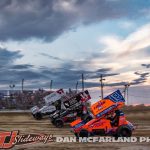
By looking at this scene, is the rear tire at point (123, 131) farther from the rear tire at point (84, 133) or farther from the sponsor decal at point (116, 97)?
the rear tire at point (84, 133)

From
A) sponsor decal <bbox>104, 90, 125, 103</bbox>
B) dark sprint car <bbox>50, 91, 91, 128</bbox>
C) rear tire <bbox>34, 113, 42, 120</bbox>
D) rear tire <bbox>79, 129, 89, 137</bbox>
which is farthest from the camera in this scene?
rear tire <bbox>34, 113, 42, 120</bbox>

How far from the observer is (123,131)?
75.5ft

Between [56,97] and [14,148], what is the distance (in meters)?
19.6

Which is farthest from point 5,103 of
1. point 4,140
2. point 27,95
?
point 4,140

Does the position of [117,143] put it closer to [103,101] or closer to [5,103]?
[103,101]

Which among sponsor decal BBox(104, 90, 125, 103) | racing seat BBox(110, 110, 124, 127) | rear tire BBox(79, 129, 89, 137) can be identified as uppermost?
sponsor decal BBox(104, 90, 125, 103)

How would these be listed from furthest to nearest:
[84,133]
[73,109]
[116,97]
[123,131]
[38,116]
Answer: [38,116], [73,109], [116,97], [84,133], [123,131]

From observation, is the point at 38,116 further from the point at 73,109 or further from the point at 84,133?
the point at 84,133

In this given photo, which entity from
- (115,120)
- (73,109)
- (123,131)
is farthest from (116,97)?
(73,109)

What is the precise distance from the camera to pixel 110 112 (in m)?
23.3

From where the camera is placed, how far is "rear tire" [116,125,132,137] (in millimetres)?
22953

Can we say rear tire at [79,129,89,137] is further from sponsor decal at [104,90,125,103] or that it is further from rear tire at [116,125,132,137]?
sponsor decal at [104,90,125,103]

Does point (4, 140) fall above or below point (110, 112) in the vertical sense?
below

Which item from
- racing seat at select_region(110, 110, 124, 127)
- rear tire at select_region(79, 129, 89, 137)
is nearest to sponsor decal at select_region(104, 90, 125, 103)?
racing seat at select_region(110, 110, 124, 127)
